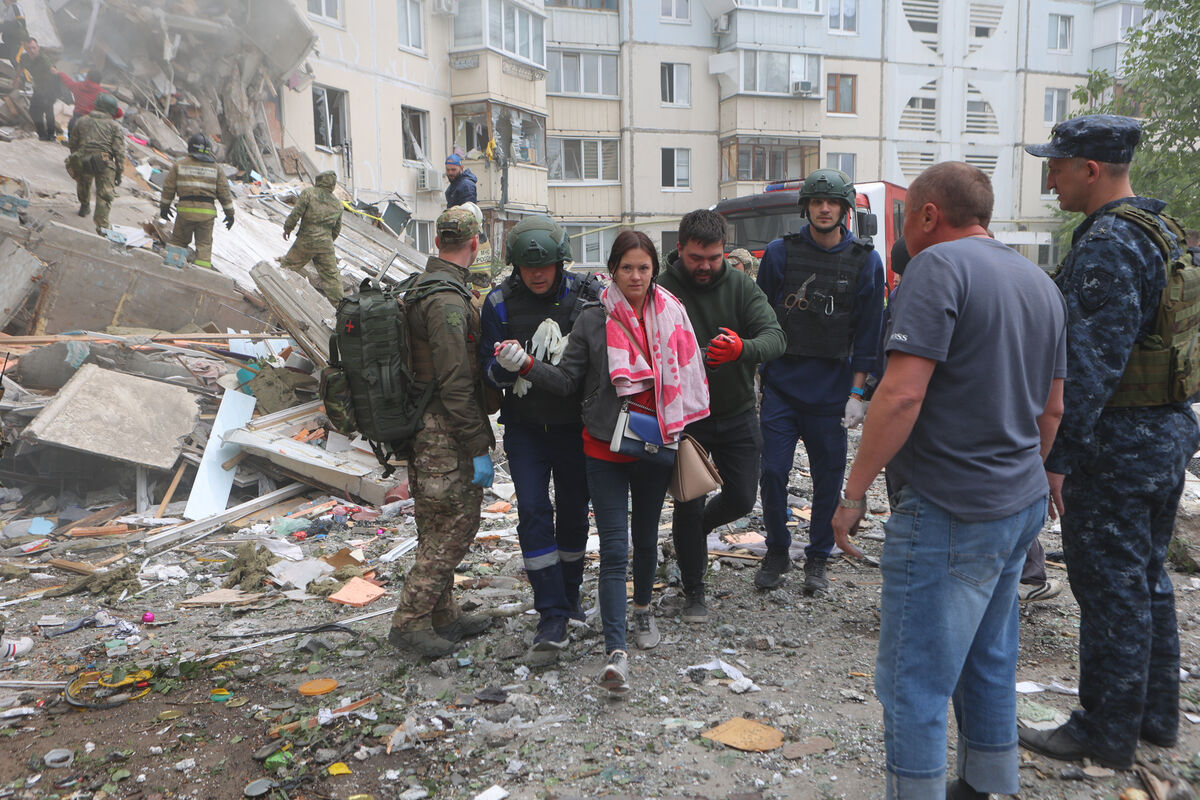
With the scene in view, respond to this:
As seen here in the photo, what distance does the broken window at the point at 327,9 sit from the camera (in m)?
19.8

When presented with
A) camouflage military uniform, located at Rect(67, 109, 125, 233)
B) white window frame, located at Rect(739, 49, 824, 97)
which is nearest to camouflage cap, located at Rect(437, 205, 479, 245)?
camouflage military uniform, located at Rect(67, 109, 125, 233)

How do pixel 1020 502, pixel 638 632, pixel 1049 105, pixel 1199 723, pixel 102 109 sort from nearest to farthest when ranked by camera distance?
1. pixel 1020 502
2. pixel 1199 723
3. pixel 638 632
4. pixel 102 109
5. pixel 1049 105

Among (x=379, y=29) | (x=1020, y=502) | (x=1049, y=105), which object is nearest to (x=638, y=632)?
(x=1020, y=502)

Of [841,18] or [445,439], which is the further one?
[841,18]

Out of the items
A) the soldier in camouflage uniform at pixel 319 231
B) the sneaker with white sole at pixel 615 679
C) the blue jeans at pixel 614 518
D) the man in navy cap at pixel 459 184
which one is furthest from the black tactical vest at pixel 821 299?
the soldier in camouflage uniform at pixel 319 231

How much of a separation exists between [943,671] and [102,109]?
1283 centimetres

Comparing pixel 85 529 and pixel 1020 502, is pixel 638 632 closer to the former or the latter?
pixel 1020 502

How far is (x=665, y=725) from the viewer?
10.7 feet

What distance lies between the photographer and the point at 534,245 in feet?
12.0

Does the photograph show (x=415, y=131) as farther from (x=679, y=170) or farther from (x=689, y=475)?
(x=689, y=475)

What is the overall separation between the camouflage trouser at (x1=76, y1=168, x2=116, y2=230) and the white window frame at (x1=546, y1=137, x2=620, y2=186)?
18488 millimetres

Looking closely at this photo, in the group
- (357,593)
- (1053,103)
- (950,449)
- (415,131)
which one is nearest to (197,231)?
(357,593)

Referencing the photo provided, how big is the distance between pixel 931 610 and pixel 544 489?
2.05 m

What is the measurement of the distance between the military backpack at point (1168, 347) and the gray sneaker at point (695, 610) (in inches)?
86.0
